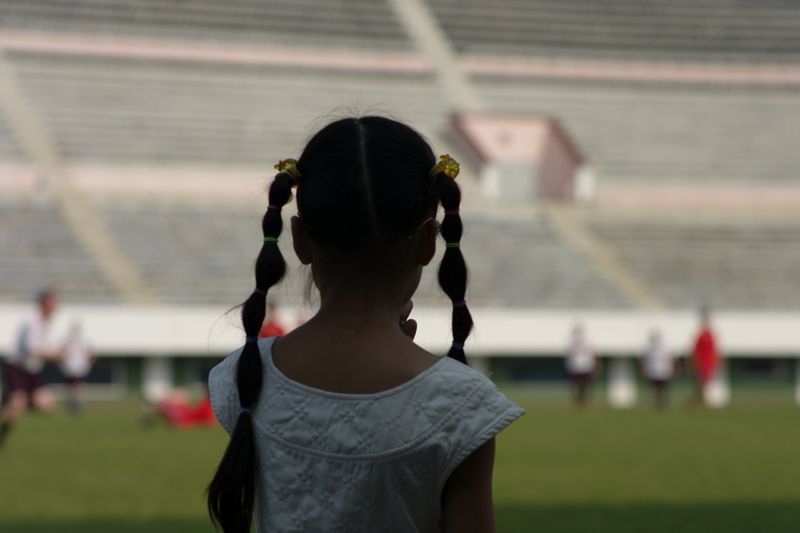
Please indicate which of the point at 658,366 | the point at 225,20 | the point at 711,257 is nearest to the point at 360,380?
the point at 658,366

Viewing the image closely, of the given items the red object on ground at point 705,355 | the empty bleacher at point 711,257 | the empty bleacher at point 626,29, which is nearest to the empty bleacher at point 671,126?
the empty bleacher at point 626,29

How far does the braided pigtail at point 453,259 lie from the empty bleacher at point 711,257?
98.0 feet

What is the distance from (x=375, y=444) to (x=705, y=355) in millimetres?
24747

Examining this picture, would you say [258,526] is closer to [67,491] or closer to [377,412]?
[377,412]

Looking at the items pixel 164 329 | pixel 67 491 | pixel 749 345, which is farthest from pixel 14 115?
pixel 67 491

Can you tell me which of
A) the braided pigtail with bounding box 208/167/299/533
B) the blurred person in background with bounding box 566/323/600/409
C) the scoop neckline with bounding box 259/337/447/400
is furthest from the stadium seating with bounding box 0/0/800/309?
the scoop neckline with bounding box 259/337/447/400

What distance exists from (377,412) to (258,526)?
340mm

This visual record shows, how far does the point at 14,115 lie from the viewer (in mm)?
32531

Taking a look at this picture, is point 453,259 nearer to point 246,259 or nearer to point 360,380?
point 360,380

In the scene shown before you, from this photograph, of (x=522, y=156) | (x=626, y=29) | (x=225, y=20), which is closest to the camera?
(x=522, y=156)

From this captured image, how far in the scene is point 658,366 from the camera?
2816cm

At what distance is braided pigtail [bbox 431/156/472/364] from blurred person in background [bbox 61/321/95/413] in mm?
23875

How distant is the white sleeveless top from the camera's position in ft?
6.77

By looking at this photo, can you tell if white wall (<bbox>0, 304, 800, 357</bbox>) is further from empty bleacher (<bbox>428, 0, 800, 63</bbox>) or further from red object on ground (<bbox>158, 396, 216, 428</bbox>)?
empty bleacher (<bbox>428, 0, 800, 63</bbox>)
